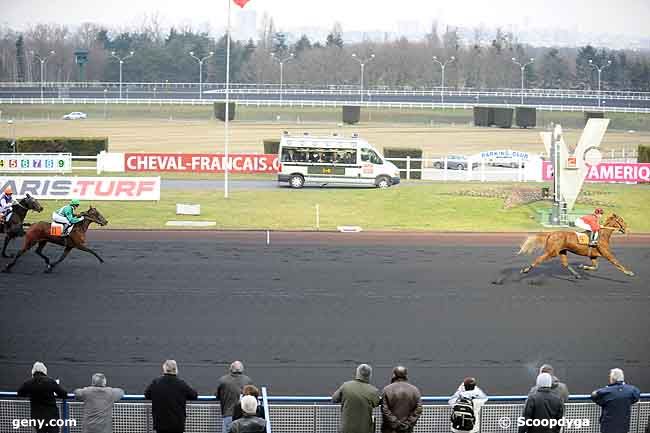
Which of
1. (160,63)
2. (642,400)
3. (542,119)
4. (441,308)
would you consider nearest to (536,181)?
(441,308)

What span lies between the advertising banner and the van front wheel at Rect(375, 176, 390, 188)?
13.6 meters

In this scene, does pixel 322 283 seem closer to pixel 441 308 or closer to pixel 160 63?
pixel 441 308

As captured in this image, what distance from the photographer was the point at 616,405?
1016cm

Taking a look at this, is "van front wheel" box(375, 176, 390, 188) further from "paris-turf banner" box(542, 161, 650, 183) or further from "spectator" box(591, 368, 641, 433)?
"spectator" box(591, 368, 641, 433)

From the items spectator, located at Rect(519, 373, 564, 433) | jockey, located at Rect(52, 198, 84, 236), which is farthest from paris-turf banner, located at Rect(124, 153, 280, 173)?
spectator, located at Rect(519, 373, 564, 433)

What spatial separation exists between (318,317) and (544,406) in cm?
883

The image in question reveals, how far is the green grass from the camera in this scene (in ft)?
105

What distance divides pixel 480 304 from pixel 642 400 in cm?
929

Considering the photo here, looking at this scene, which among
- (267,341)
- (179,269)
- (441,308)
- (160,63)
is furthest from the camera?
(160,63)

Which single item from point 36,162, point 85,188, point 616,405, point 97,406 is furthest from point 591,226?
point 36,162

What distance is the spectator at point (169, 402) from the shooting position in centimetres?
1010

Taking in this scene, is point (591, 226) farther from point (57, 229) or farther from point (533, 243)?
point (57, 229)

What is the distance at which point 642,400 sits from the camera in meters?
10.6

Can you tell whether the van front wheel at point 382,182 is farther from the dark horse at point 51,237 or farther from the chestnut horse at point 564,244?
the dark horse at point 51,237
